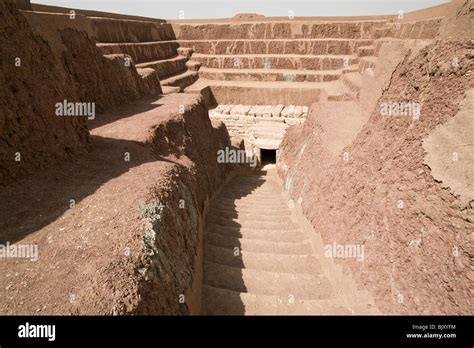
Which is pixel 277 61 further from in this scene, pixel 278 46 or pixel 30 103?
pixel 30 103

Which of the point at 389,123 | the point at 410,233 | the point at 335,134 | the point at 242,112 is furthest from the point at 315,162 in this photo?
the point at 242,112

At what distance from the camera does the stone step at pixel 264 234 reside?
6848 millimetres

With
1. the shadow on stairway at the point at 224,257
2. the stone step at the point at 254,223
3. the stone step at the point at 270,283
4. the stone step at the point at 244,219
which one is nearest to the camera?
the shadow on stairway at the point at 224,257

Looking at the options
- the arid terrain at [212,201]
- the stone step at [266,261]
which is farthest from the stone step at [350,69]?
the stone step at [266,261]

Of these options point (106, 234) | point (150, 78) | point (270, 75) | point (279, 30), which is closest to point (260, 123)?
point (270, 75)

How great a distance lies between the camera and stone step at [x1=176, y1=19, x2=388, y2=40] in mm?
24000

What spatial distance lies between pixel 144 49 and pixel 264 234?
65.6 feet

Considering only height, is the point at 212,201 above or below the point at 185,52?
below

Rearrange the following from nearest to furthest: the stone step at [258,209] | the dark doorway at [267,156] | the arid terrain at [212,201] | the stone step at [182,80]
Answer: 1. the arid terrain at [212,201]
2. the stone step at [258,209]
3. the dark doorway at [267,156]
4. the stone step at [182,80]

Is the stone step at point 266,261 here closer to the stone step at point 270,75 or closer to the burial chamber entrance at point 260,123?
the burial chamber entrance at point 260,123

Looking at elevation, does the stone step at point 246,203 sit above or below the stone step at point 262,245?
below

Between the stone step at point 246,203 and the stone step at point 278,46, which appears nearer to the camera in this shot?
the stone step at point 246,203

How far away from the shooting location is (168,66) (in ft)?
77.1

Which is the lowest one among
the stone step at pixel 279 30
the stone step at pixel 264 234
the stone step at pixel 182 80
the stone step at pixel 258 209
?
the stone step at pixel 258 209
